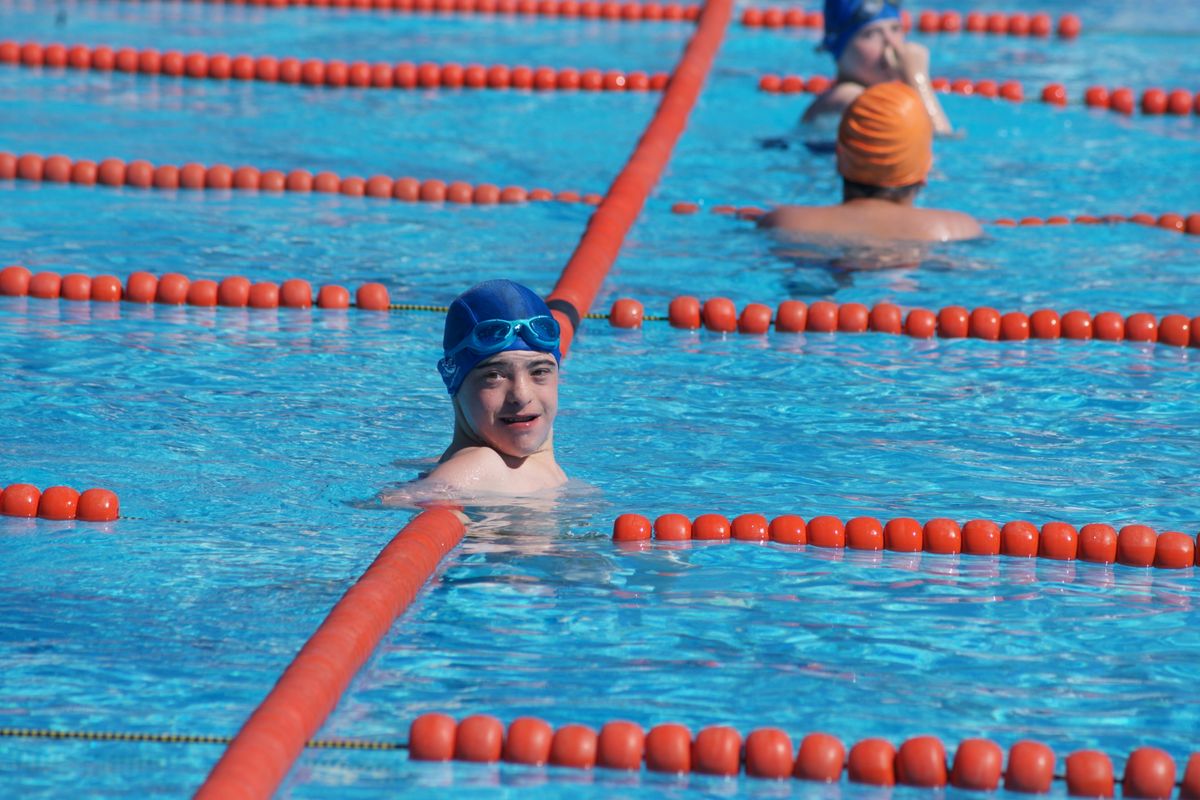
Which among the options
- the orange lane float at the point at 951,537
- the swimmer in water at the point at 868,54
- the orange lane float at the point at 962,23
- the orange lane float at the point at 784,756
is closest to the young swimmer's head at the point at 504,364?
the orange lane float at the point at 951,537

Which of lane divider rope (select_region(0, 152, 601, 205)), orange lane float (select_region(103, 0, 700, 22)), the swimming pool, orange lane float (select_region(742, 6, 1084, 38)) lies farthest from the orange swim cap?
orange lane float (select_region(103, 0, 700, 22))

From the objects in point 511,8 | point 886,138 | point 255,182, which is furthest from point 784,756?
point 511,8

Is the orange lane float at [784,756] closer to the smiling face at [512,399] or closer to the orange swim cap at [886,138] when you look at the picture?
the smiling face at [512,399]

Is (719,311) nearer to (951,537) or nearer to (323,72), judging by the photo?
(951,537)

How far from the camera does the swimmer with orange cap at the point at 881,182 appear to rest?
23.4 feet

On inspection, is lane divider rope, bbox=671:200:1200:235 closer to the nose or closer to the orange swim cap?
the orange swim cap

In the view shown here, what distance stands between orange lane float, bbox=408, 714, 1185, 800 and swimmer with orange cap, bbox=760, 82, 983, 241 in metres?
3.98

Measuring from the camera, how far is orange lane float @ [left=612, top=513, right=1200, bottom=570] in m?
4.61

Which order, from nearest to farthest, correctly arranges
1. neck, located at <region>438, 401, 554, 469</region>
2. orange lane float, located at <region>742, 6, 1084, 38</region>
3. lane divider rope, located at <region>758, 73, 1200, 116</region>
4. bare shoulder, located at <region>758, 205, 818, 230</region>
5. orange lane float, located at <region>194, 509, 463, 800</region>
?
1. orange lane float, located at <region>194, 509, 463, 800</region>
2. neck, located at <region>438, 401, 554, 469</region>
3. bare shoulder, located at <region>758, 205, 818, 230</region>
4. lane divider rope, located at <region>758, 73, 1200, 116</region>
5. orange lane float, located at <region>742, 6, 1084, 38</region>

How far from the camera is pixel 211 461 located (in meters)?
5.09

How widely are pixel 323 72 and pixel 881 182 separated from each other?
13.5 ft

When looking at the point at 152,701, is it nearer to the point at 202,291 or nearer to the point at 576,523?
the point at 576,523

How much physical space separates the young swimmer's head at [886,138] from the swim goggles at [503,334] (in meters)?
2.86

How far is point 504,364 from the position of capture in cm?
457
